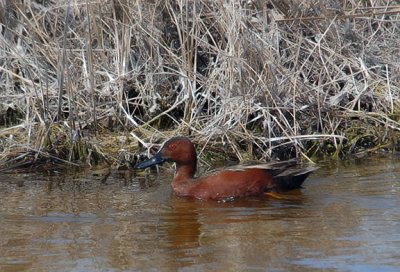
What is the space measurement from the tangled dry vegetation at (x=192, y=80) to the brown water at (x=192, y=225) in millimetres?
476

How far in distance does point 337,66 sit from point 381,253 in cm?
400

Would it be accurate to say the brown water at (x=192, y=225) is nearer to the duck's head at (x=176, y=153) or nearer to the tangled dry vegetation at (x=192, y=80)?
the duck's head at (x=176, y=153)

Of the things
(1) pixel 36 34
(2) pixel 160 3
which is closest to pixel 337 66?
(2) pixel 160 3

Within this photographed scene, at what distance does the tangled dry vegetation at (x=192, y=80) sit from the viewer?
8648 millimetres

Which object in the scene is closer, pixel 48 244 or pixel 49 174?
pixel 48 244

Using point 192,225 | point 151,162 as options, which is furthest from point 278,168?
point 192,225

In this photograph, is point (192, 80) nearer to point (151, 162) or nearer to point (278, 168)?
point (151, 162)

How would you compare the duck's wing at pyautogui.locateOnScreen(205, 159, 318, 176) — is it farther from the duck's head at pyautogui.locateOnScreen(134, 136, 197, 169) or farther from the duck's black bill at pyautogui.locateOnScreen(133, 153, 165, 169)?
the duck's black bill at pyautogui.locateOnScreen(133, 153, 165, 169)

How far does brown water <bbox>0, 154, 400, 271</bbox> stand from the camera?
Result: 5.56m

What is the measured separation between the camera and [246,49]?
871cm

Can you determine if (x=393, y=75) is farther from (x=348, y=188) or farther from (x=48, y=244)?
(x=48, y=244)

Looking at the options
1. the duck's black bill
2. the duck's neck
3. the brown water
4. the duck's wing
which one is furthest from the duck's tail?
the duck's black bill

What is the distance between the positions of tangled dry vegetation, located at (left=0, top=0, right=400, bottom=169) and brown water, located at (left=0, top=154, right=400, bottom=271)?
1.56ft

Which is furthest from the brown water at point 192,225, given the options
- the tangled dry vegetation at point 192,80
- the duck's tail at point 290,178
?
the tangled dry vegetation at point 192,80
